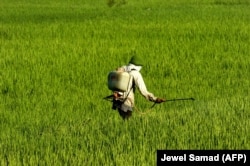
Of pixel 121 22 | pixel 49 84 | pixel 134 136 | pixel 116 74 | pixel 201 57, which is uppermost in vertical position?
pixel 121 22

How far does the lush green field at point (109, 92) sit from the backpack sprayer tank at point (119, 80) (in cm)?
45

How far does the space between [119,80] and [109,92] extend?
382 cm

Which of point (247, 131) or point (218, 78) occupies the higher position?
point (218, 78)

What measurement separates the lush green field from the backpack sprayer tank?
1.48 ft

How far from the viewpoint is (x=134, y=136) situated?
484 cm

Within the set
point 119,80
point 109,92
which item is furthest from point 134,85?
point 109,92

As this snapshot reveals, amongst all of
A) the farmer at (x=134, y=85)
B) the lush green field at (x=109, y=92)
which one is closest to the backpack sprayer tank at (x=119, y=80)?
the farmer at (x=134, y=85)

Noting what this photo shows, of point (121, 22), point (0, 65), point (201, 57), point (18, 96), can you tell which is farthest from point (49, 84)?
point (121, 22)

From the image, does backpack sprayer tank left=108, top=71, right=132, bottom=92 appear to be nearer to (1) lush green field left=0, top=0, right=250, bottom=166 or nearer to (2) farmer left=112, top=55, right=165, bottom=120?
Answer: (2) farmer left=112, top=55, right=165, bottom=120

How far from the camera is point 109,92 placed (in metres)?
8.32

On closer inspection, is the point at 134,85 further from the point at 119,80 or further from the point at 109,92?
the point at 109,92

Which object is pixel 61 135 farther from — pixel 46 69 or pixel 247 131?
pixel 46 69

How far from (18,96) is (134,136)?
142 inches

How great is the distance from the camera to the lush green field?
4547 mm
